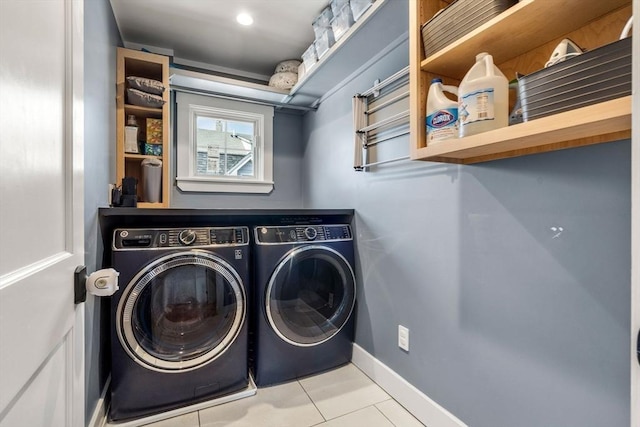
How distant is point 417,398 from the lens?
4.99 ft

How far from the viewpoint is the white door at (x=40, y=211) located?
0.44 m

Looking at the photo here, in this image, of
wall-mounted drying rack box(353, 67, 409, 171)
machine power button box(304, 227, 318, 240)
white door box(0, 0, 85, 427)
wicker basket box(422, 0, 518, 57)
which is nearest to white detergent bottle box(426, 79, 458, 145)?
wicker basket box(422, 0, 518, 57)

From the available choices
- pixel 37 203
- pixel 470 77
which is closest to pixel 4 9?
pixel 37 203

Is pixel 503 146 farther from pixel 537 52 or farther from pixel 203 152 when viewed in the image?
pixel 203 152

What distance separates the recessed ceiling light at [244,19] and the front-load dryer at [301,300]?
1.39 meters

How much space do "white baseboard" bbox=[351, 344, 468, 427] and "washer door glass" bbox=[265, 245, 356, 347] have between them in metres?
0.28

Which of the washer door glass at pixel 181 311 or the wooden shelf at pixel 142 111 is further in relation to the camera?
the wooden shelf at pixel 142 111

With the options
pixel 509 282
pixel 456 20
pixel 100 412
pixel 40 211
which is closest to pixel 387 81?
pixel 456 20

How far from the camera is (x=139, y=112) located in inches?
80.2

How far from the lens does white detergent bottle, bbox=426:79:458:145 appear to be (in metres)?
1.04

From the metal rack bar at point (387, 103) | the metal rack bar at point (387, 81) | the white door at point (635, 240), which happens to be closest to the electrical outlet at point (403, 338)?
the white door at point (635, 240)

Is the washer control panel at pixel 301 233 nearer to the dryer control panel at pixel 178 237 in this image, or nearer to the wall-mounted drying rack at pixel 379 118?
the dryer control panel at pixel 178 237

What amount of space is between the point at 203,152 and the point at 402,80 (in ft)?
6.23

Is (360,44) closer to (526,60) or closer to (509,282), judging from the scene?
(526,60)
